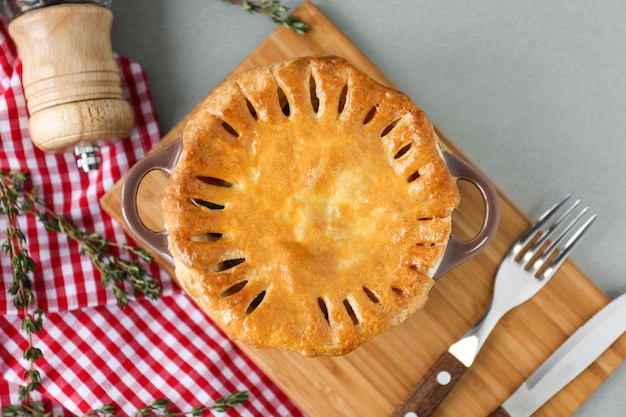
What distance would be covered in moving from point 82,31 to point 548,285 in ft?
4.20

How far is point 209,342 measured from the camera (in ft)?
6.01

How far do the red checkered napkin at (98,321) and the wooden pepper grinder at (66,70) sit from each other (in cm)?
17

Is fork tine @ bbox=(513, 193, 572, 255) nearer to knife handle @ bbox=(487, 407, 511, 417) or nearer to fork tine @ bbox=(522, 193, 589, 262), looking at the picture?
fork tine @ bbox=(522, 193, 589, 262)

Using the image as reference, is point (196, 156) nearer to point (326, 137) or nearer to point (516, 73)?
point (326, 137)

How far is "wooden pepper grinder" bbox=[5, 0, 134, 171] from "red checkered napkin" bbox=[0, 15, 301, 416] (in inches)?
6.6

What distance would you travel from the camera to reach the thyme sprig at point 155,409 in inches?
68.8

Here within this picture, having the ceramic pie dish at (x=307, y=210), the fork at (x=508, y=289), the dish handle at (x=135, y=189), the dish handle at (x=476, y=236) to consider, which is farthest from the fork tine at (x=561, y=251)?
the dish handle at (x=135, y=189)

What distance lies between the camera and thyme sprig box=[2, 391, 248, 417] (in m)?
1.75

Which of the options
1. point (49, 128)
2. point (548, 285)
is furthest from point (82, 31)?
point (548, 285)

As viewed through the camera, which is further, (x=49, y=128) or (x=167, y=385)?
(x=167, y=385)

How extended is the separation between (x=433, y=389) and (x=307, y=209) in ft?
1.91

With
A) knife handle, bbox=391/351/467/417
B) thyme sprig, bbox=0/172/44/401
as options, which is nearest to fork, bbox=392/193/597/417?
knife handle, bbox=391/351/467/417

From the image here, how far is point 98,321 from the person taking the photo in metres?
1.82

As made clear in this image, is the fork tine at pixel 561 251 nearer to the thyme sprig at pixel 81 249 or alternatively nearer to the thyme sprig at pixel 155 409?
the thyme sprig at pixel 155 409
